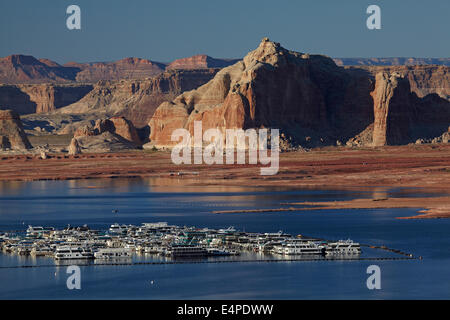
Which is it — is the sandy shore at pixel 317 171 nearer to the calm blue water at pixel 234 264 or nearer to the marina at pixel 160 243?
the calm blue water at pixel 234 264

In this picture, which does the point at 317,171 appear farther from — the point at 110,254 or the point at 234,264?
the point at 234,264

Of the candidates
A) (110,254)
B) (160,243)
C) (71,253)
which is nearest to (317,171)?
(160,243)

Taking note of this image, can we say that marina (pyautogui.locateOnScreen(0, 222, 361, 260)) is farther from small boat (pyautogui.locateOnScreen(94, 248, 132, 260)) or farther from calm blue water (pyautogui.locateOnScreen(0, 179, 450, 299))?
calm blue water (pyautogui.locateOnScreen(0, 179, 450, 299))

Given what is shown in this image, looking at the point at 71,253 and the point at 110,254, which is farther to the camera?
the point at 110,254

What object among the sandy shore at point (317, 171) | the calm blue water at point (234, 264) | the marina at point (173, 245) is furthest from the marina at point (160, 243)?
the sandy shore at point (317, 171)
